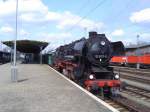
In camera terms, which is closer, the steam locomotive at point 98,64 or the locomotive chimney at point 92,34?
the steam locomotive at point 98,64

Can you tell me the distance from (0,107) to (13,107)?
445 mm

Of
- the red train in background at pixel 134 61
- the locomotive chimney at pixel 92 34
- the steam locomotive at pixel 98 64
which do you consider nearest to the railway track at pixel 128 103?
the steam locomotive at pixel 98 64

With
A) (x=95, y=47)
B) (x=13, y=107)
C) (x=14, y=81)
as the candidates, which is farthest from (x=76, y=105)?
(x=14, y=81)

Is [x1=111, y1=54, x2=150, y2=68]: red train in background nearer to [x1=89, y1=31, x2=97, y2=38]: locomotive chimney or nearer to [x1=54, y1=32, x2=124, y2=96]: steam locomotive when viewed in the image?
[x1=54, y1=32, x2=124, y2=96]: steam locomotive

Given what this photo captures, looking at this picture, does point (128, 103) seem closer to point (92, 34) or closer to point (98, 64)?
point (98, 64)

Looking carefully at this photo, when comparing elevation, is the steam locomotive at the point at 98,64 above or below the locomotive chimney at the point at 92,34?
below

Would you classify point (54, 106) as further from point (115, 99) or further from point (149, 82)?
point (149, 82)

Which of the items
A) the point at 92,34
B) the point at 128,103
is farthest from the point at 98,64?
the point at 128,103

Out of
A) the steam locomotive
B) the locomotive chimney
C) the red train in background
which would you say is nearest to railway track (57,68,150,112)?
the steam locomotive

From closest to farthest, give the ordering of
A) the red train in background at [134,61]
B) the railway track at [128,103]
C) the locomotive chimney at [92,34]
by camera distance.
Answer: the railway track at [128,103], the locomotive chimney at [92,34], the red train in background at [134,61]

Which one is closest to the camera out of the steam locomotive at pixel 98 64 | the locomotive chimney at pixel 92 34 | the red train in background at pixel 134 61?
the steam locomotive at pixel 98 64

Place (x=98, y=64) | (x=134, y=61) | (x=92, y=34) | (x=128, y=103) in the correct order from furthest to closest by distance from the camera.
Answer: (x=134, y=61), (x=92, y=34), (x=98, y=64), (x=128, y=103)

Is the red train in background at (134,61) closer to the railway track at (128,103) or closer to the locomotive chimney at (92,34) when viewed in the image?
the railway track at (128,103)

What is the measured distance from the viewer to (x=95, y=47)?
19.4 metres
